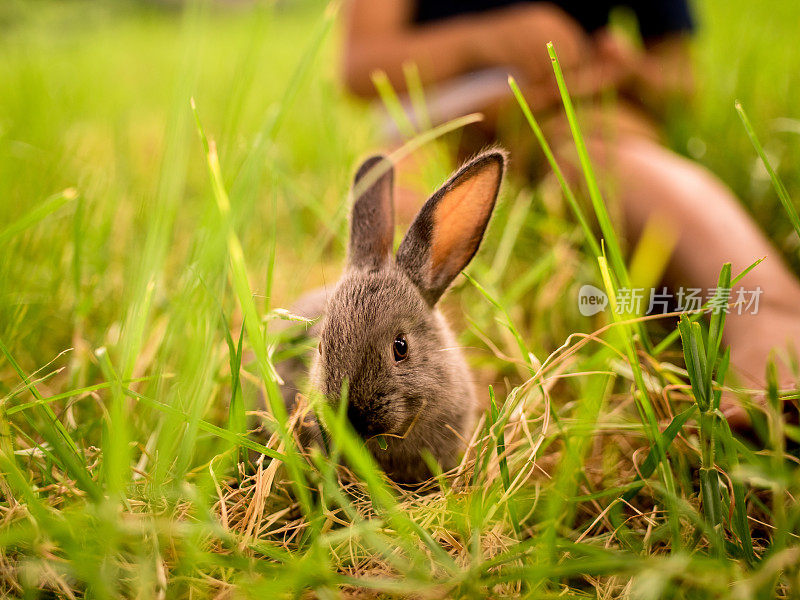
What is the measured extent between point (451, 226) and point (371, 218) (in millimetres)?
303

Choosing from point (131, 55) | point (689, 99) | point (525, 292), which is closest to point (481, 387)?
point (525, 292)

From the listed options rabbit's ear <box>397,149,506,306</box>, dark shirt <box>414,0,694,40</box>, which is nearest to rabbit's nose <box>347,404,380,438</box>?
rabbit's ear <box>397,149,506,306</box>

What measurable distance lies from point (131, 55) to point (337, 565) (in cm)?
745

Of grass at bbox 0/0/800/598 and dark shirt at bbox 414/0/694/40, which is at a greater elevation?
dark shirt at bbox 414/0/694/40

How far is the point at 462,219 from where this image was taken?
175 cm

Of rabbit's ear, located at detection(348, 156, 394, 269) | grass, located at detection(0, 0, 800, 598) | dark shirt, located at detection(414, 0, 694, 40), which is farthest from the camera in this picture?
dark shirt, located at detection(414, 0, 694, 40)

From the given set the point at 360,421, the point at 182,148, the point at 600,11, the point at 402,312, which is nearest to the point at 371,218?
the point at 402,312

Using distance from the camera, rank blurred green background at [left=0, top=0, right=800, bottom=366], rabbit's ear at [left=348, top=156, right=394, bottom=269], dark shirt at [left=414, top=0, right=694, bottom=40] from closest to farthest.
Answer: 1. blurred green background at [left=0, top=0, right=800, bottom=366]
2. rabbit's ear at [left=348, top=156, right=394, bottom=269]
3. dark shirt at [left=414, top=0, right=694, bottom=40]

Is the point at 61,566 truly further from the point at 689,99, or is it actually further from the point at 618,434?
the point at 689,99

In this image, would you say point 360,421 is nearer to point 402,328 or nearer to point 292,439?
point 292,439

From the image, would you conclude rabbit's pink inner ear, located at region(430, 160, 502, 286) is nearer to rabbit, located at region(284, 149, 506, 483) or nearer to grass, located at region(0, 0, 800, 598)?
rabbit, located at region(284, 149, 506, 483)

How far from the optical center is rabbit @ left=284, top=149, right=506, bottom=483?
4.96 feet

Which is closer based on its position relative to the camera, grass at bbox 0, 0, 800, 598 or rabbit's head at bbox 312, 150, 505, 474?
grass at bbox 0, 0, 800, 598

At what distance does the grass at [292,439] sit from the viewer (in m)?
1.10
